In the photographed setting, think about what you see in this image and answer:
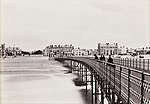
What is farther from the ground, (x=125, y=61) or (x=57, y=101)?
(x=125, y=61)

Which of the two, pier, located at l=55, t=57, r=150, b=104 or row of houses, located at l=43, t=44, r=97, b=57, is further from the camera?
row of houses, located at l=43, t=44, r=97, b=57

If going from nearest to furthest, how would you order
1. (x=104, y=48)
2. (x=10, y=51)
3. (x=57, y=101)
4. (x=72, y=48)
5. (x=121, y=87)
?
(x=121, y=87) → (x=57, y=101) → (x=104, y=48) → (x=72, y=48) → (x=10, y=51)

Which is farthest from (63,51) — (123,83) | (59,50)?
(123,83)

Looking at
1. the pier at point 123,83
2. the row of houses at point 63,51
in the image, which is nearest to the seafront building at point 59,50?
the row of houses at point 63,51

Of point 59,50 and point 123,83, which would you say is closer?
point 123,83

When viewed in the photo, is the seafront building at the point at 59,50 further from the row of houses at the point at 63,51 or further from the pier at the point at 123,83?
the pier at the point at 123,83

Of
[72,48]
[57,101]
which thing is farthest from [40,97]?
[72,48]

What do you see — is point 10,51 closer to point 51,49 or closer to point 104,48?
point 51,49

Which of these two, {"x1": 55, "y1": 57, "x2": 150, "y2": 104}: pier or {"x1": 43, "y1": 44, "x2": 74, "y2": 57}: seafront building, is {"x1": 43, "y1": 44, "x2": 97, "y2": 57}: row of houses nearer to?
{"x1": 43, "y1": 44, "x2": 74, "y2": 57}: seafront building

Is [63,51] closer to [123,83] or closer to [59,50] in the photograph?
[59,50]

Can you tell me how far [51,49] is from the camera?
615ft

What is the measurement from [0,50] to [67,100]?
418ft

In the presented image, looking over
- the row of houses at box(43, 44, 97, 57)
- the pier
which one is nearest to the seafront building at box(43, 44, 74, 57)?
the row of houses at box(43, 44, 97, 57)

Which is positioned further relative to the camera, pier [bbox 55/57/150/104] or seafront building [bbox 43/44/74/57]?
seafront building [bbox 43/44/74/57]
